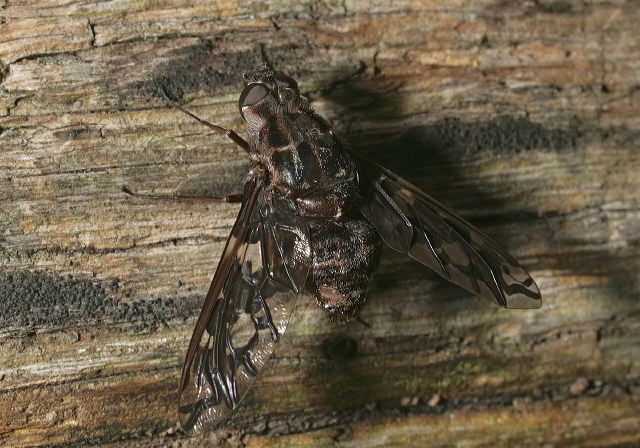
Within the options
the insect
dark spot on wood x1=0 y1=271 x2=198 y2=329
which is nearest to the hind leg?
the insect

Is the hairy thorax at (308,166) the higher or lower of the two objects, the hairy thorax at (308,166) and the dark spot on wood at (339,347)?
the higher

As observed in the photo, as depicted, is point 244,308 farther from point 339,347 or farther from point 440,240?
point 440,240

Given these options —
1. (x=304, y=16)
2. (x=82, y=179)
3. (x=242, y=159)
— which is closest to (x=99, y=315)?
(x=82, y=179)

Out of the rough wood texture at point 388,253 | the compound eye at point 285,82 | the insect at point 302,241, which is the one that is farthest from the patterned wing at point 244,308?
the compound eye at point 285,82

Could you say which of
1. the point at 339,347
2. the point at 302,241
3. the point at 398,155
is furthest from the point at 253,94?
the point at 339,347

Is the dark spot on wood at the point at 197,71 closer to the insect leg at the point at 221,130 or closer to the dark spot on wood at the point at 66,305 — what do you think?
the insect leg at the point at 221,130

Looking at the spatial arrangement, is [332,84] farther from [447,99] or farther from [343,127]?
[447,99]
